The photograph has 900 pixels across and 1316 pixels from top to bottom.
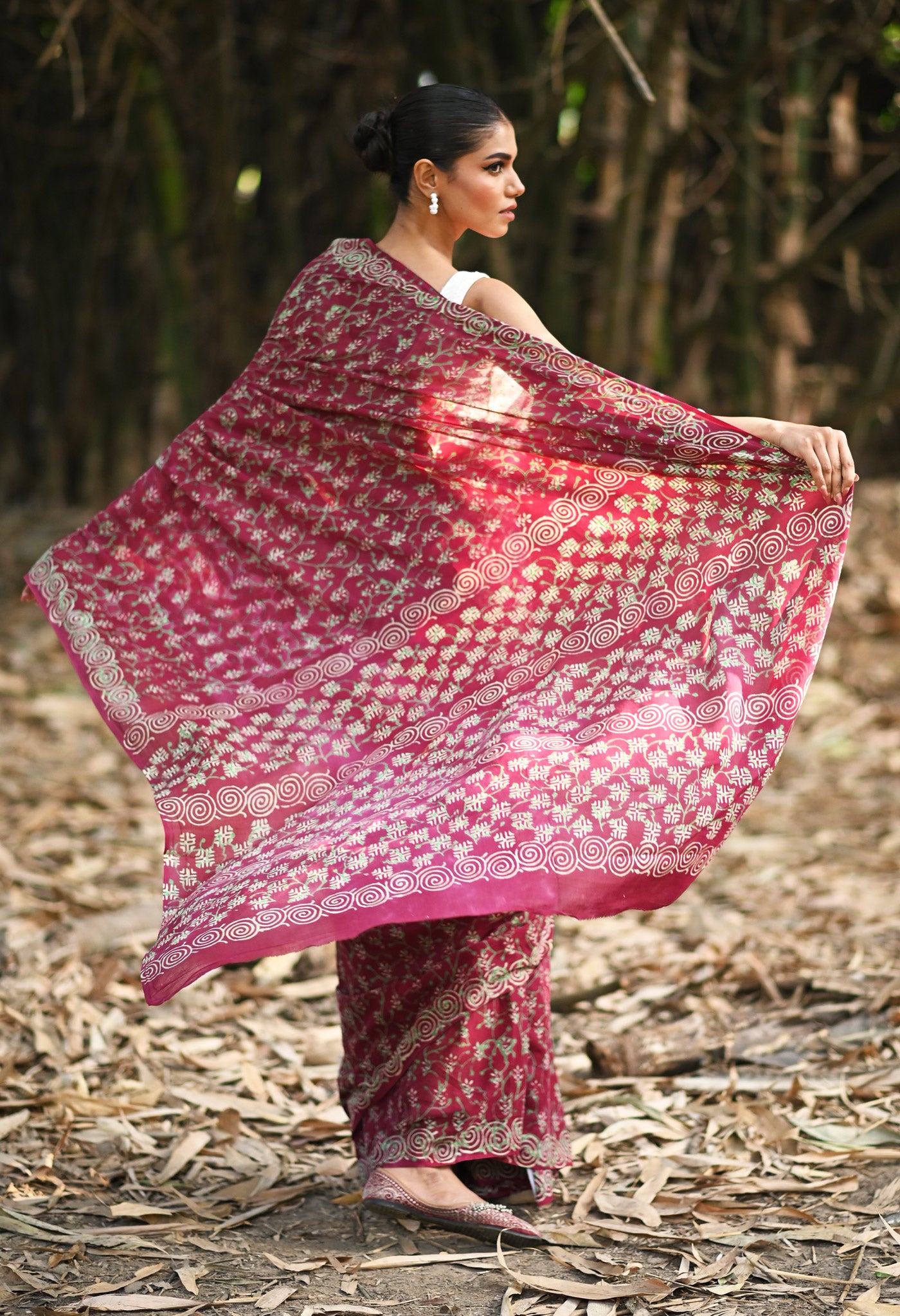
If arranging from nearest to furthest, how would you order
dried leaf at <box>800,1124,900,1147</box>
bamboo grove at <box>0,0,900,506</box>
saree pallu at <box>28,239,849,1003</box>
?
saree pallu at <box>28,239,849,1003</box>
dried leaf at <box>800,1124,900,1147</box>
bamboo grove at <box>0,0,900,506</box>

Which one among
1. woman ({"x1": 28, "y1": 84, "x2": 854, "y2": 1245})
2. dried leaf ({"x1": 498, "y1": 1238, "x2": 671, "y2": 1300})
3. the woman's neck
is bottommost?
dried leaf ({"x1": 498, "y1": 1238, "x2": 671, "y2": 1300})

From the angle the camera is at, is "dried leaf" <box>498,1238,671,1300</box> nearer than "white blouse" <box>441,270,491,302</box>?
Yes

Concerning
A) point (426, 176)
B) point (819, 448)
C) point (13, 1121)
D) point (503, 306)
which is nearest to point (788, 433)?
point (819, 448)

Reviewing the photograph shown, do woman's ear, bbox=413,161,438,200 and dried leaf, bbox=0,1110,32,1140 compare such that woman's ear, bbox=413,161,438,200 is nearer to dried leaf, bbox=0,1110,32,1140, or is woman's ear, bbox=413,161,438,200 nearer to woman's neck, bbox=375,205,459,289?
woman's neck, bbox=375,205,459,289

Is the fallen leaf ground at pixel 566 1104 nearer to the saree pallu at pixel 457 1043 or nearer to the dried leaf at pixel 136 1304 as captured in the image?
the dried leaf at pixel 136 1304

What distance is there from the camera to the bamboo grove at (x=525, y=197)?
Answer: 515cm

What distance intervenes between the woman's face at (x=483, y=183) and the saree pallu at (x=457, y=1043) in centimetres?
111

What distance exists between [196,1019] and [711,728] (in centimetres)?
152

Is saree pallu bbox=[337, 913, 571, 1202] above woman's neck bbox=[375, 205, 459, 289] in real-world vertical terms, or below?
below

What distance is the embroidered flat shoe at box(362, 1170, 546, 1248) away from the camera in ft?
6.97

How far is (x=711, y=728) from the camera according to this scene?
6.86ft

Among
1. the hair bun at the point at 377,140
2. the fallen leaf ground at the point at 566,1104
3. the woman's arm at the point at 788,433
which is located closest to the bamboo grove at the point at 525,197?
the hair bun at the point at 377,140

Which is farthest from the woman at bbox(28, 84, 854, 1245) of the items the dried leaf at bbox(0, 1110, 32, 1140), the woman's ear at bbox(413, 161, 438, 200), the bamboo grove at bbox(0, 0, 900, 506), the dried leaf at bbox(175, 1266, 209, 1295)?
the bamboo grove at bbox(0, 0, 900, 506)

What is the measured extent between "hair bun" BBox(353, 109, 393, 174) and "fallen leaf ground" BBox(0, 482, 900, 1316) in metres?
1.71
